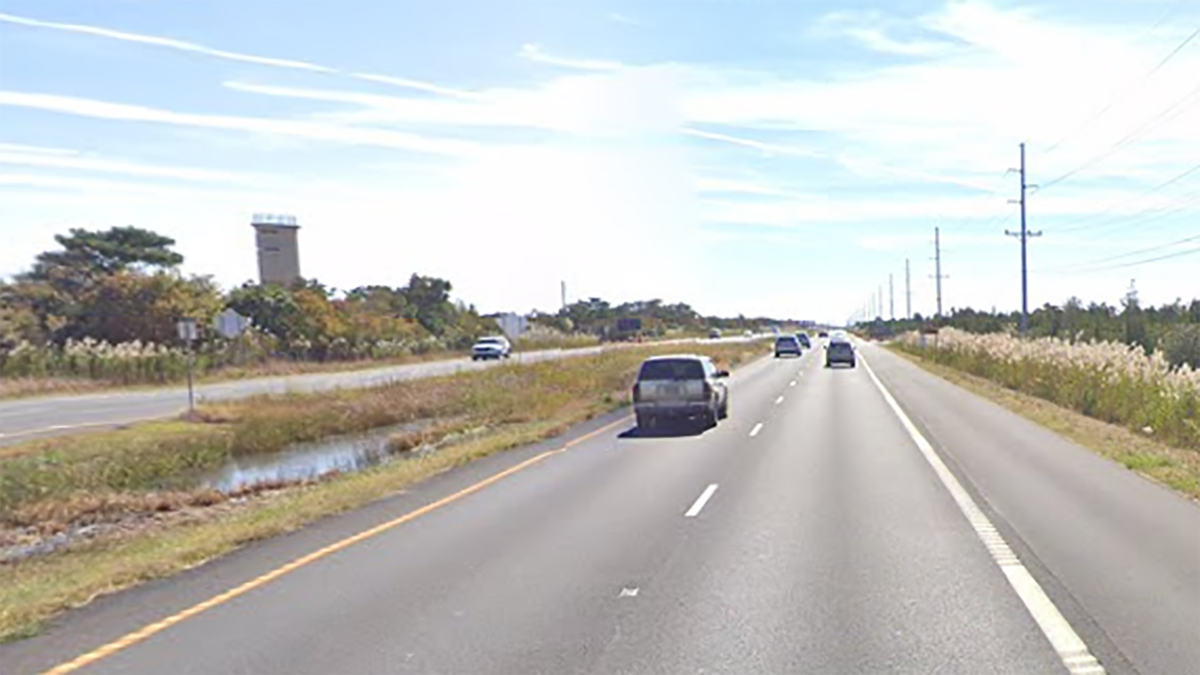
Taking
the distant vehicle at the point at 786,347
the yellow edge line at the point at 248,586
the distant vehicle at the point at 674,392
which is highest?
the distant vehicle at the point at 674,392

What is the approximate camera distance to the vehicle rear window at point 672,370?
82.1ft

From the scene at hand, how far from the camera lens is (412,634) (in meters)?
7.41

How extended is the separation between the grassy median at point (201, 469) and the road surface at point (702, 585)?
2.19ft

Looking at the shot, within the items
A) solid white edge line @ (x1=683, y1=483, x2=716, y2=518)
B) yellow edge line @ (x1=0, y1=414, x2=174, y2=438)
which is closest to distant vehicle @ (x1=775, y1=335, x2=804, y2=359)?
yellow edge line @ (x1=0, y1=414, x2=174, y2=438)

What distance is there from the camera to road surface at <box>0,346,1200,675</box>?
22.4 feet

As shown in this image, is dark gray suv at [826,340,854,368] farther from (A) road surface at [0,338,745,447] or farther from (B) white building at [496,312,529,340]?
(A) road surface at [0,338,745,447]

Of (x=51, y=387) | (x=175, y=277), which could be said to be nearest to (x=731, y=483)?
(x=51, y=387)

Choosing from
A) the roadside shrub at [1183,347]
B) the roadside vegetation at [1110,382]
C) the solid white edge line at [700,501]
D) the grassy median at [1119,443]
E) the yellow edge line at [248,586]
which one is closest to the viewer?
the yellow edge line at [248,586]

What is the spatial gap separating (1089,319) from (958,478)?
174ft

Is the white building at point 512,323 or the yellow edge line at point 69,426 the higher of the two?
the white building at point 512,323

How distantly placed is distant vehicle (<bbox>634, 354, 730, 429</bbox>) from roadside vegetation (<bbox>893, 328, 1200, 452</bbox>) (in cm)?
963

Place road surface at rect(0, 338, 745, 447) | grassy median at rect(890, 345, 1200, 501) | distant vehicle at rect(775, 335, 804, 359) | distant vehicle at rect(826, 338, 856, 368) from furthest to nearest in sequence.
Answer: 1. distant vehicle at rect(775, 335, 804, 359)
2. distant vehicle at rect(826, 338, 856, 368)
3. road surface at rect(0, 338, 745, 447)
4. grassy median at rect(890, 345, 1200, 501)

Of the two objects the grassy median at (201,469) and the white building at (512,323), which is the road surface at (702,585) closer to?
the grassy median at (201,469)

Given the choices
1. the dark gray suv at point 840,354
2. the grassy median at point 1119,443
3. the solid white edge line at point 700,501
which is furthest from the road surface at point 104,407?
the dark gray suv at point 840,354
